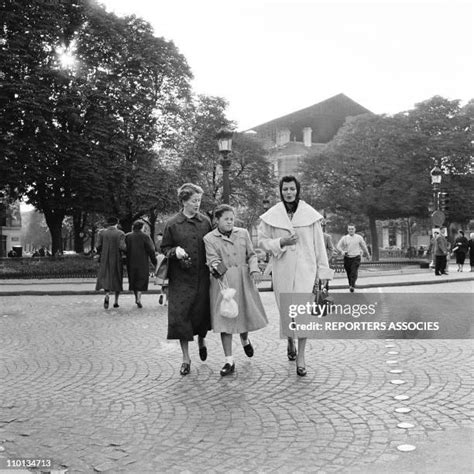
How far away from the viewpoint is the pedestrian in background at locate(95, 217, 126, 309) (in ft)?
41.1

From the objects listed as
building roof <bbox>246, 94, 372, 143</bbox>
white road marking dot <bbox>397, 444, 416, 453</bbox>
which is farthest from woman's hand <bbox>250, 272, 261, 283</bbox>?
building roof <bbox>246, 94, 372, 143</bbox>

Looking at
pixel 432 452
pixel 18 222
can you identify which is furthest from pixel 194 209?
pixel 18 222

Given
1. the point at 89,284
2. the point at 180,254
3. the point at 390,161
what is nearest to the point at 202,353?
the point at 180,254

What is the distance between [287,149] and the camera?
66250 mm

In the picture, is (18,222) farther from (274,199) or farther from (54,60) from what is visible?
(54,60)

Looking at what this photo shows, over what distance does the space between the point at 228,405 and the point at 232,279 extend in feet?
5.29

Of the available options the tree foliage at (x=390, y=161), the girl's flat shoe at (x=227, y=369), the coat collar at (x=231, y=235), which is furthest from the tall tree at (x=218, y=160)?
the girl's flat shoe at (x=227, y=369)

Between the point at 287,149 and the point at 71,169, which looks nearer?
the point at 71,169

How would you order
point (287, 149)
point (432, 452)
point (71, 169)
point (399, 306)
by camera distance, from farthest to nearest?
point (287, 149)
point (71, 169)
point (399, 306)
point (432, 452)

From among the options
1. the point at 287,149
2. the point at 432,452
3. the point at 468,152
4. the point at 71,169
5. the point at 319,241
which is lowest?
the point at 432,452

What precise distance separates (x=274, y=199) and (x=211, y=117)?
1249 centimetres

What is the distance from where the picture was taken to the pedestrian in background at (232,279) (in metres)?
6.03

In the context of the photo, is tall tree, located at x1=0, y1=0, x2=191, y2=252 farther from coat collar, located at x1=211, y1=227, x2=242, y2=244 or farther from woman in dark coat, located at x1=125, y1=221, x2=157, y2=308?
coat collar, located at x1=211, y1=227, x2=242, y2=244

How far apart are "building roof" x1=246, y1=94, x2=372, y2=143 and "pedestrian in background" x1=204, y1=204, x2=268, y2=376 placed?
65696 mm
